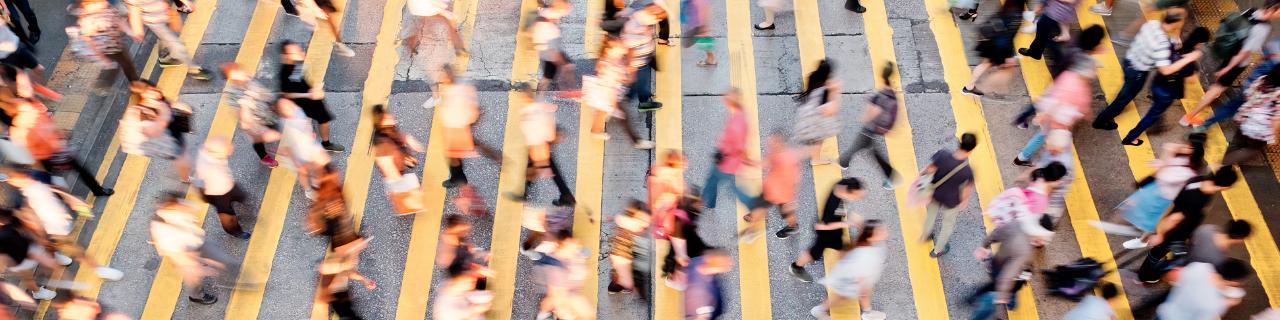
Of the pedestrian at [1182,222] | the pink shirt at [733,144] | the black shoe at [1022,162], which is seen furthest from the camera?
the black shoe at [1022,162]

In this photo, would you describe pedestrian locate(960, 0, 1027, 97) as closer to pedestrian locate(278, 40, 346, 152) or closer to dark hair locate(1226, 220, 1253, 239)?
dark hair locate(1226, 220, 1253, 239)

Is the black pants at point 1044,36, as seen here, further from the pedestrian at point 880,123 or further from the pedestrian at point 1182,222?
the pedestrian at point 1182,222

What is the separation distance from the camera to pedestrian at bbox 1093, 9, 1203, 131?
30.3 ft

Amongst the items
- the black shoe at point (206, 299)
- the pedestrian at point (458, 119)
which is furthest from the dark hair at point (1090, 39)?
the black shoe at point (206, 299)

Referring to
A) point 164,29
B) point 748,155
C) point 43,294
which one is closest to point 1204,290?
point 748,155

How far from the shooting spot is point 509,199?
9891 mm

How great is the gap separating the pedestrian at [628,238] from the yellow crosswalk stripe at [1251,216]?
5907 mm

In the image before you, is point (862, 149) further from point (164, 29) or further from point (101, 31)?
point (101, 31)

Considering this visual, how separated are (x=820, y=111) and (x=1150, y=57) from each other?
135 inches

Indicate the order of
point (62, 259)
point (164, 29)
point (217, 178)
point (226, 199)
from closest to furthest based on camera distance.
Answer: point (217, 178)
point (226, 199)
point (62, 259)
point (164, 29)

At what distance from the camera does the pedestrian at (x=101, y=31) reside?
10.0 meters

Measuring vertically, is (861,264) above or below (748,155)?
above

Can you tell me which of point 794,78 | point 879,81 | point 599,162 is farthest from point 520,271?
point 879,81

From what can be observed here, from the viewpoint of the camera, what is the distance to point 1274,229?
9.34 m
